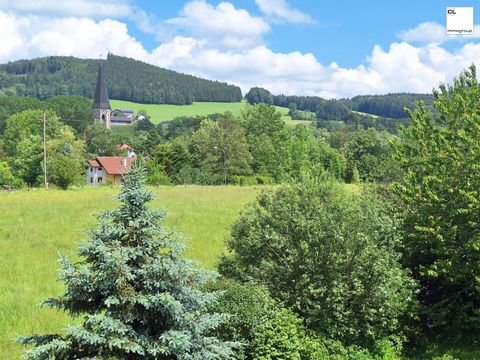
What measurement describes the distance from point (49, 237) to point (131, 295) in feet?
55.2

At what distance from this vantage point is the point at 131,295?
873 cm

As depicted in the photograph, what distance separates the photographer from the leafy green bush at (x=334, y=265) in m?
12.8

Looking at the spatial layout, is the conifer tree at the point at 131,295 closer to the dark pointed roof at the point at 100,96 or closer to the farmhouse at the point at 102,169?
the farmhouse at the point at 102,169

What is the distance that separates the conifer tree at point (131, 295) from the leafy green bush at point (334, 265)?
13.2ft

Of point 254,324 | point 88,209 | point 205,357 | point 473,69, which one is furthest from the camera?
point 88,209

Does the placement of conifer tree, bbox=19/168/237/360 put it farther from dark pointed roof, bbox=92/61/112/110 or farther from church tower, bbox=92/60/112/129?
dark pointed roof, bbox=92/61/112/110

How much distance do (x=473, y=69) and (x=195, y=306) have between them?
11450 millimetres

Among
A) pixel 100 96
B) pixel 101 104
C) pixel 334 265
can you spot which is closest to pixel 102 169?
pixel 334 265

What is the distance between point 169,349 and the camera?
8703mm

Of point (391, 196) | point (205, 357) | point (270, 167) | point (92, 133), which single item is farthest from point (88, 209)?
point (92, 133)

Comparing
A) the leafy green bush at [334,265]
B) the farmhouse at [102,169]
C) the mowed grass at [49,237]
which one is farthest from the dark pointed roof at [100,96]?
the leafy green bush at [334,265]

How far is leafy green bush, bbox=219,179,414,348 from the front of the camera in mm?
12836

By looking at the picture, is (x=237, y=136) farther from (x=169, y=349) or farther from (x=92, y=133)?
(x=169, y=349)

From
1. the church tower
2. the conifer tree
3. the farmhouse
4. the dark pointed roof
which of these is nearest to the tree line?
the conifer tree
